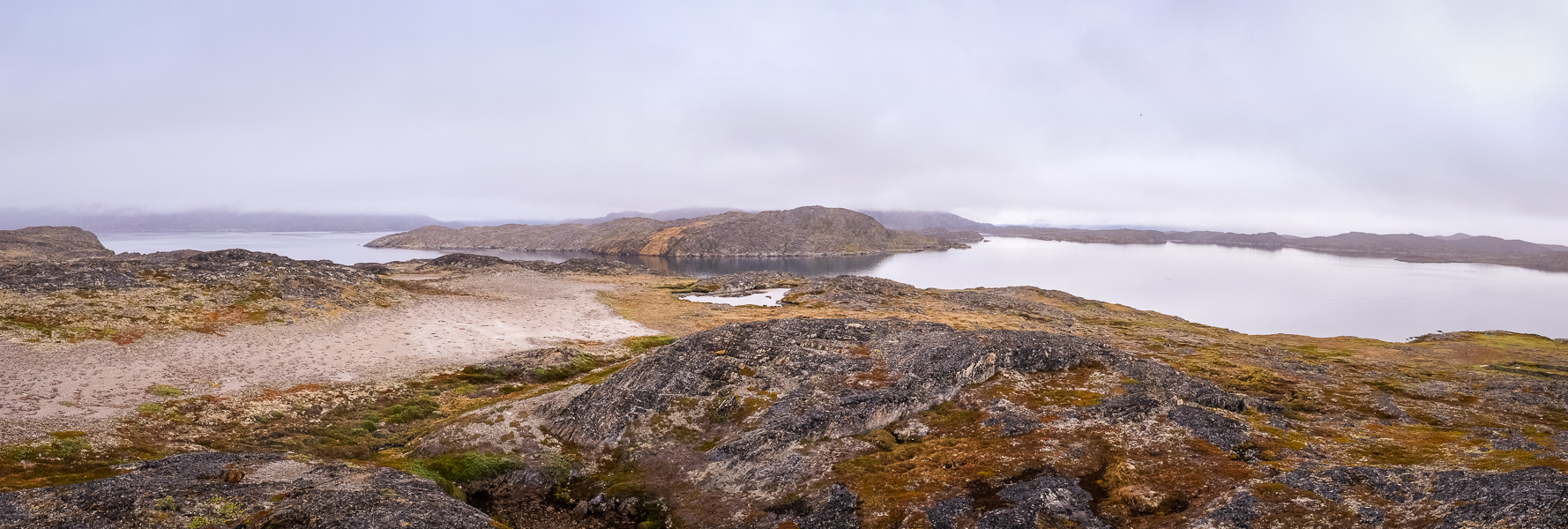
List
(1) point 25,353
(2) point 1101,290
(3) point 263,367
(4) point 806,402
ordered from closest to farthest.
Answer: (4) point 806,402 < (1) point 25,353 < (3) point 263,367 < (2) point 1101,290

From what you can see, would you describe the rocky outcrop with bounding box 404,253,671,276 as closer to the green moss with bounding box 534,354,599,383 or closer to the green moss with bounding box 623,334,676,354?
the green moss with bounding box 623,334,676,354

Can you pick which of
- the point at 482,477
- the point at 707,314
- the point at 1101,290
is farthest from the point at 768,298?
the point at 1101,290

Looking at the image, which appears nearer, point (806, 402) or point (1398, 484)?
point (1398, 484)

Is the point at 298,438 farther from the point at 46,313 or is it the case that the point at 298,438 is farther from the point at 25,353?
the point at 46,313

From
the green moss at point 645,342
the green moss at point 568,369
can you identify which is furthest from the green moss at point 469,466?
the green moss at point 645,342

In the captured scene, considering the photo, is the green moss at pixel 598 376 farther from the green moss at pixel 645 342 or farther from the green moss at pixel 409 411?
the green moss at pixel 645 342

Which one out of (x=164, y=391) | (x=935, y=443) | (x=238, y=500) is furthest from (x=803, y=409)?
(x=164, y=391)

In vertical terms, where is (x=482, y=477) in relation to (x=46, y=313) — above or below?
below
